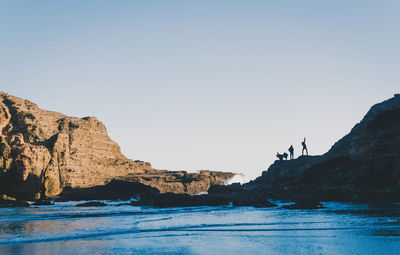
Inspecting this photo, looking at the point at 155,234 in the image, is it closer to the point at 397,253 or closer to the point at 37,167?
the point at 397,253

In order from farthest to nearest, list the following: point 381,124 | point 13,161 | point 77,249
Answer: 1. point 13,161
2. point 381,124
3. point 77,249

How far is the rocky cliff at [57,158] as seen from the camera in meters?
81.4

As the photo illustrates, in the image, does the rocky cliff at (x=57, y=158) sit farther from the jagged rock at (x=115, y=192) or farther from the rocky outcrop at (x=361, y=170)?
the rocky outcrop at (x=361, y=170)

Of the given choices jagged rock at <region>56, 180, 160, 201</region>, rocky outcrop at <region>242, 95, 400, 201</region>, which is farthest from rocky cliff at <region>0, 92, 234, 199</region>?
rocky outcrop at <region>242, 95, 400, 201</region>

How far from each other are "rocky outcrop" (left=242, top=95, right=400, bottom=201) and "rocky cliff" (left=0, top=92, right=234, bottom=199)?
205ft

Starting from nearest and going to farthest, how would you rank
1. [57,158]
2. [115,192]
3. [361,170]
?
[361,170], [115,192], [57,158]

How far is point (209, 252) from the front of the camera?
12547mm

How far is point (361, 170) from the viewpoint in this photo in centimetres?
4091

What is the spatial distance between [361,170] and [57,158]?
9295cm

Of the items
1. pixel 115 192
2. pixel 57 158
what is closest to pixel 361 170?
pixel 115 192

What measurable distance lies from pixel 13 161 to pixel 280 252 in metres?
84.1

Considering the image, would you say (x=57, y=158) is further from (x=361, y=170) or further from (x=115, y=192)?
(x=361, y=170)

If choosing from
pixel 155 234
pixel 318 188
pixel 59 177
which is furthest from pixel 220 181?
pixel 155 234

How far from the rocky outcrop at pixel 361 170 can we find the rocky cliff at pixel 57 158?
205 ft
